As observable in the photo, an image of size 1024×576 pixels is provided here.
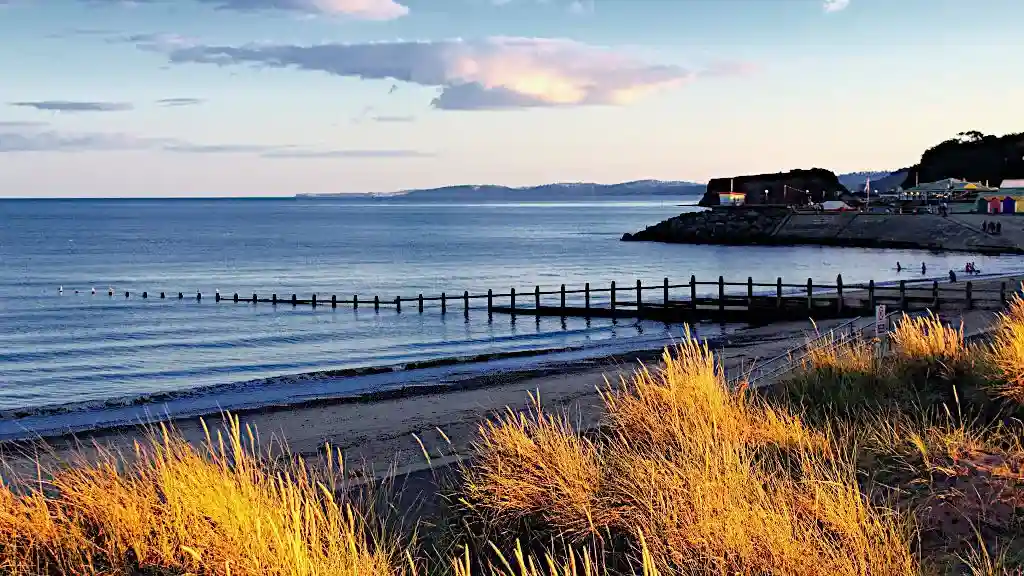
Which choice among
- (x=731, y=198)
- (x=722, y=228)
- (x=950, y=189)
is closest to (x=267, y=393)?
(x=722, y=228)

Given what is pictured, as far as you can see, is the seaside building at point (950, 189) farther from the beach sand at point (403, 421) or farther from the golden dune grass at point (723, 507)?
the golden dune grass at point (723, 507)

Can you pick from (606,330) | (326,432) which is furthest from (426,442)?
(606,330)

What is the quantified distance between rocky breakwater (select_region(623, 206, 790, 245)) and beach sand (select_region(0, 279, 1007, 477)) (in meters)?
84.5

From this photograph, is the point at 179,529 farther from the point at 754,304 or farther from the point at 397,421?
the point at 754,304

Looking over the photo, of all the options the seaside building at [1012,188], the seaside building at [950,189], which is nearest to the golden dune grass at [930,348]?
the seaside building at [1012,188]

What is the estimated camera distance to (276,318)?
41.5 m

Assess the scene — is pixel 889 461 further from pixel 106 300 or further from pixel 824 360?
pixel 106 300

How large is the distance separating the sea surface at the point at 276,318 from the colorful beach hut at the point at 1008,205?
15.9m

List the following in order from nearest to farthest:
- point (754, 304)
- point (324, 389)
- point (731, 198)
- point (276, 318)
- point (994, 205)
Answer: point (324, 389)
point (754, 304)
point (276, 318)
point (994, 205)
point (731, 198)

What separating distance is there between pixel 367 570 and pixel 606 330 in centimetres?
3126

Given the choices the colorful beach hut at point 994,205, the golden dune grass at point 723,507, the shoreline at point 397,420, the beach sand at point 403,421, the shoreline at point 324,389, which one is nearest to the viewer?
the golden dune grass at point 723,507

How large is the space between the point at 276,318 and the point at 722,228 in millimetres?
75802

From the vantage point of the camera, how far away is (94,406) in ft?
64.5

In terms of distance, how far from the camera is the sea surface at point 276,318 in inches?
923
